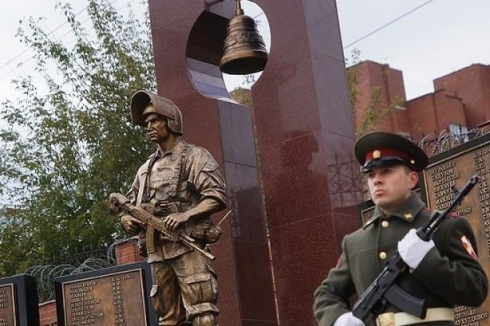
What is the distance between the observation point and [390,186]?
5.36m

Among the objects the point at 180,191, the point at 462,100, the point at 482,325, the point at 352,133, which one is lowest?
the point at 482,325

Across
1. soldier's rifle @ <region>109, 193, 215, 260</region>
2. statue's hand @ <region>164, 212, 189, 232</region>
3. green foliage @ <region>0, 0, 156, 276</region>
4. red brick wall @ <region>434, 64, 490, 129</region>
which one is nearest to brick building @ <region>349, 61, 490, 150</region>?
red brick wall @ <region>434, 64, 490, 129</region>

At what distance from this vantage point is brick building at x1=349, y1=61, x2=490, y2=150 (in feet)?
147

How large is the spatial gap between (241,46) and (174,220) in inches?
109

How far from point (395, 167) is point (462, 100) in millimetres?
41719

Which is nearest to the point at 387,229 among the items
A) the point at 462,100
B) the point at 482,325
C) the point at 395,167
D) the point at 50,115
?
the point at 395,167

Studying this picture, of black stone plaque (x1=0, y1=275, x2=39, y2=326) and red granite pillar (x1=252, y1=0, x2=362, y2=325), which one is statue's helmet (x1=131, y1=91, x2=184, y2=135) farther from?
black stone plaque (x1=0, y1=275, x2=39, y2=326)

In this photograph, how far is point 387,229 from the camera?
5395mm

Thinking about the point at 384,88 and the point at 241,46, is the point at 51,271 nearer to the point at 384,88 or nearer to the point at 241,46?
the point at 241,46

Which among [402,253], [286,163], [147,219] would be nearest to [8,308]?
[286,163]

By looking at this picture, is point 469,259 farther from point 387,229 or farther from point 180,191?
point 180,191

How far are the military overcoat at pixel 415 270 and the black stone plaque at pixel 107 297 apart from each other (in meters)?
6.20

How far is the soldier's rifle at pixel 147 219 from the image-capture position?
897 centimetres

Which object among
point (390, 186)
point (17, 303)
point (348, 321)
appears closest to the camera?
point (348, 321)
